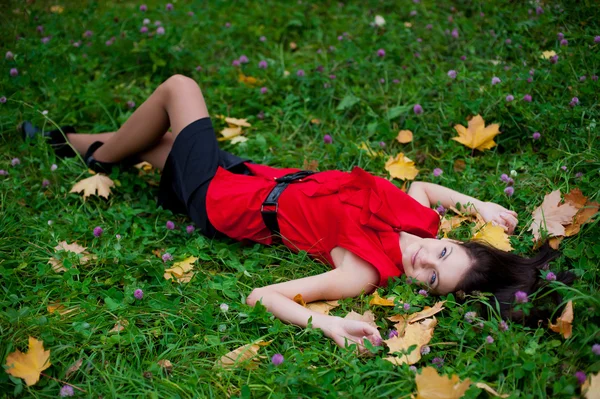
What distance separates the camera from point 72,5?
4.68 meters

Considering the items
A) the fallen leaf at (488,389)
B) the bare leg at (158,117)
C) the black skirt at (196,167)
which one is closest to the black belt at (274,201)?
the black skirt at (196,167)

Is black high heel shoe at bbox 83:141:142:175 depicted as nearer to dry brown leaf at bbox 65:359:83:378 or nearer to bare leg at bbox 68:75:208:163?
bare leg at bbox 68:75:208:163

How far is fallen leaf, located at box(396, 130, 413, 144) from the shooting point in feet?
11.0

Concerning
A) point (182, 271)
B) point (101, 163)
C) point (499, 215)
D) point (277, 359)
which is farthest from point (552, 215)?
point (101, 163)

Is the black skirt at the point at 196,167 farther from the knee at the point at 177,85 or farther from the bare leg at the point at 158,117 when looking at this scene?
the knee at the point at 177,85

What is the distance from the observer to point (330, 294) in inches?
94.9

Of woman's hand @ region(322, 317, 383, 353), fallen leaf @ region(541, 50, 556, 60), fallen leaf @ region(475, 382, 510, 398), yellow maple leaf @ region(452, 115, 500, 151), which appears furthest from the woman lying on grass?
fallen leaf @ region(541, 50, 556, 60)

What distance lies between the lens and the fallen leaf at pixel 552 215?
2551mm

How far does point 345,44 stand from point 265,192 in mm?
1758

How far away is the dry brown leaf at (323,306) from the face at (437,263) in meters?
0.34

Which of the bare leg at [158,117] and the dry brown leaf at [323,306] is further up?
the bare leg at [158,117]

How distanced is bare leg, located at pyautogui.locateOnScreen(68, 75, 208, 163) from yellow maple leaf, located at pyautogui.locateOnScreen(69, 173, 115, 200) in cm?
13

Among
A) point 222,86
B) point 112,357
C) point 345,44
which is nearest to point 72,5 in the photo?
point 222,86

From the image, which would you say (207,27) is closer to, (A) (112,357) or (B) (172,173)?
(B) (172,173)
